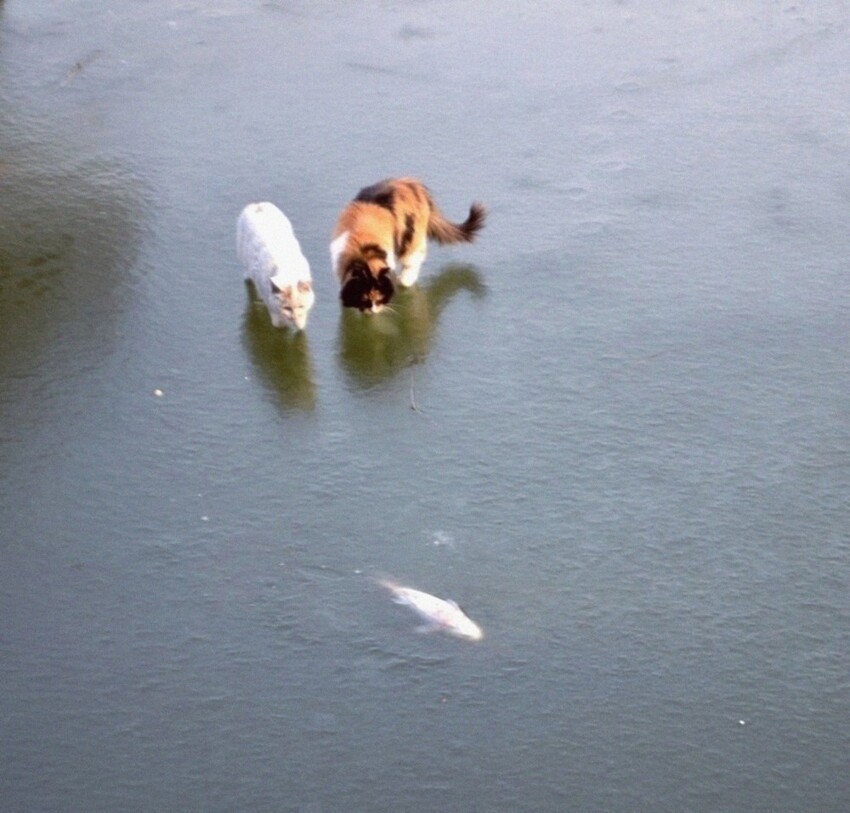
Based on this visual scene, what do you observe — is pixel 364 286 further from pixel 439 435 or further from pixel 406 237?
pixel 439 435

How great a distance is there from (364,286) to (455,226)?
697mm

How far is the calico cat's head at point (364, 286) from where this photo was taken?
5680mm

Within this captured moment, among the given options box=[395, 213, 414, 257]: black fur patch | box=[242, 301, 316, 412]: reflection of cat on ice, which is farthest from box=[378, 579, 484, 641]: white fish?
box=[395, 213, 414, 257]: black fur patch

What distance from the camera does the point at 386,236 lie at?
584 centimetres

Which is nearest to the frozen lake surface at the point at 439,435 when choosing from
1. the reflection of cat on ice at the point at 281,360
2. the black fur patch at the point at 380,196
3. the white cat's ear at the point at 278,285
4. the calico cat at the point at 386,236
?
the reflection of cat on ice at the point at 281,360

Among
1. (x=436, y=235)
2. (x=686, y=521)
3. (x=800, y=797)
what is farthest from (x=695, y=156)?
(x=800, y=797)

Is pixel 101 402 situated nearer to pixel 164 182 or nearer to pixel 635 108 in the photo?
pixel 164 182

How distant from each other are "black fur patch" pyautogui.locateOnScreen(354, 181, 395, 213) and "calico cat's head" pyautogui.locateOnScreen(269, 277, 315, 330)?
52 centimetres

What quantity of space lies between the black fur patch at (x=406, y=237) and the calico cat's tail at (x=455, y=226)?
195mm

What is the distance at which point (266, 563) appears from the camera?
4414 mm

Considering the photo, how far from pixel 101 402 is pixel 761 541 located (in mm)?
2268

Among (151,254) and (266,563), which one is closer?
(266,563)

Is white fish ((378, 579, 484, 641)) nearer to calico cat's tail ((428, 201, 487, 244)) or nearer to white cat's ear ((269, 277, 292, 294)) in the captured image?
white cat's ear ((269, 277, 292, 294))

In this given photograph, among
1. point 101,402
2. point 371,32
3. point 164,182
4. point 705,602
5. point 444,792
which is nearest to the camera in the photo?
point 444,792
